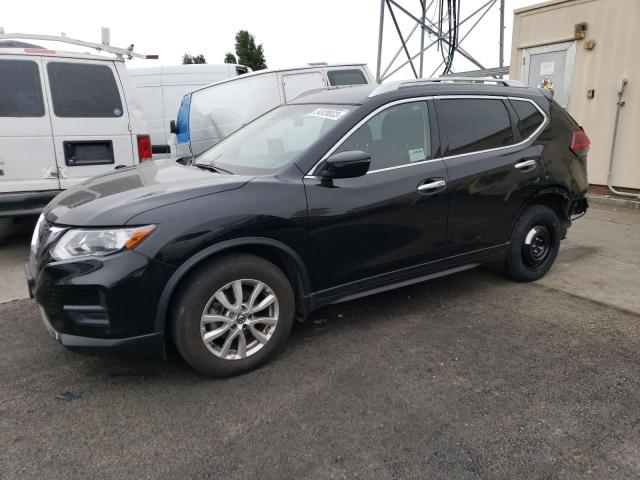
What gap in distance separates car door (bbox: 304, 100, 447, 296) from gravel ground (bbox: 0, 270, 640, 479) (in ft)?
1.65

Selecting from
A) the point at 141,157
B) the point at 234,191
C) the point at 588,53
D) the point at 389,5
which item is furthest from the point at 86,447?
the point at 389,5

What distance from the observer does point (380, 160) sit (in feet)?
11.2

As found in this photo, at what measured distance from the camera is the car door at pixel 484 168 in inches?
146

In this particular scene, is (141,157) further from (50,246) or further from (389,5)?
(389,5)

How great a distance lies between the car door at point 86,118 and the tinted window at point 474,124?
3667 mm

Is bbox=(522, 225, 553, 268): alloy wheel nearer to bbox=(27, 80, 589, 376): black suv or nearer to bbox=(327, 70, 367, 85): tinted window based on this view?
bbox=(27, 80, 589, 376): black suv

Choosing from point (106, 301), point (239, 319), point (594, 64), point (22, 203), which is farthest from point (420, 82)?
point (594, 64)

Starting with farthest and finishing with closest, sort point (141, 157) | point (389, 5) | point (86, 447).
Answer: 1. point (389, 5)
2. point (141, 157)
3. point (86, 447)

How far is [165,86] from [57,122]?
14.8ft

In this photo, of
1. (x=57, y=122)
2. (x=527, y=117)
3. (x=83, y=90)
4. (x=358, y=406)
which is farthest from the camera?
(x=83, y=90)

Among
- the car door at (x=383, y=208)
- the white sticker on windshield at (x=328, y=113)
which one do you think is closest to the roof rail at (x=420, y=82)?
the car door at (x=383, y=208)

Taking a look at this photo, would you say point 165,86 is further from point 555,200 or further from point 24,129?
point 555,200

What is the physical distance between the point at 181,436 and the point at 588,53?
810 cm

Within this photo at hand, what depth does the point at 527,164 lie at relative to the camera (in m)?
4.08
